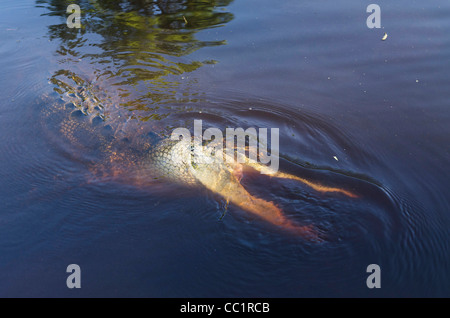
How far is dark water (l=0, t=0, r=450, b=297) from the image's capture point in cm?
341

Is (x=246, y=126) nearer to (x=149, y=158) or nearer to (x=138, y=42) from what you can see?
(x=149, y=158)

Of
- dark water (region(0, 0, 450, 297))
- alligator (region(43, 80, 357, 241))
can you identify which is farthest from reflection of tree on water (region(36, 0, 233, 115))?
alligator (region(43, 80, 357, 241))

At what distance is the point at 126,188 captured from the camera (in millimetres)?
4438

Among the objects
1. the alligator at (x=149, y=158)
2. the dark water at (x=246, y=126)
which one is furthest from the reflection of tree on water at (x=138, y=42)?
the alligator at (x=149, y=158)

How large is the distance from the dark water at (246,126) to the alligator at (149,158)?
0.11m

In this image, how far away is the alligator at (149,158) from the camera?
13.4ft

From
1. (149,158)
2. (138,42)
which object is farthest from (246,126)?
(138,42)

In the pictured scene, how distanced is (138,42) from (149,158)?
3502mm

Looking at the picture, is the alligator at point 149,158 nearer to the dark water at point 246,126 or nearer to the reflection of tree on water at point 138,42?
the dark water at point 246,126

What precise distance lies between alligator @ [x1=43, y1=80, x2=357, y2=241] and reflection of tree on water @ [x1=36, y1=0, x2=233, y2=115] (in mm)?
582

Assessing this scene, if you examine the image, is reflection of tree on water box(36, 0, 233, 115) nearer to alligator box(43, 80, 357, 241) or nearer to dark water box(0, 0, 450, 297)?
dark water box(0, 0, 450, 297)

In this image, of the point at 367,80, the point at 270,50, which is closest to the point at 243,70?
the point at 270,50

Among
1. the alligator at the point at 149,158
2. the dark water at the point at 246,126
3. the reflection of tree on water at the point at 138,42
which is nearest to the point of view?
the dark water at the point at 246,126
